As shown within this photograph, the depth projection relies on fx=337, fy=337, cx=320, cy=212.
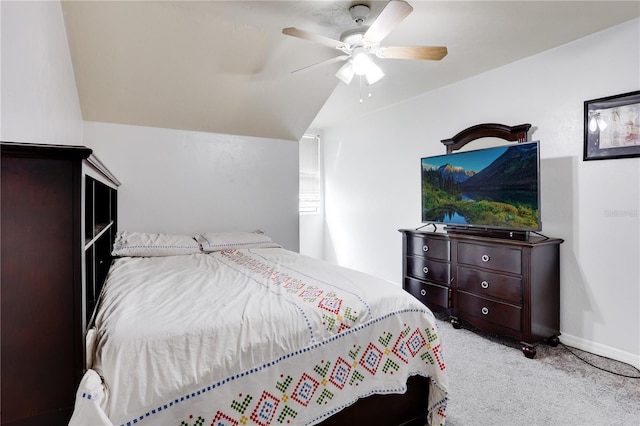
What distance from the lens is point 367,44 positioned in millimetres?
2217

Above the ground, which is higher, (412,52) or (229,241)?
(412,52)

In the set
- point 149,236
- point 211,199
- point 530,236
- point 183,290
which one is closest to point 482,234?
point 530,236

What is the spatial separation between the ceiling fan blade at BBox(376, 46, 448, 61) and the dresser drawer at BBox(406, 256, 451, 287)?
1887 mm

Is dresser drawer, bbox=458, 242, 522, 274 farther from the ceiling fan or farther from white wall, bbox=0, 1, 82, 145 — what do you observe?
white wall, bbox=0, 1, 82, 145

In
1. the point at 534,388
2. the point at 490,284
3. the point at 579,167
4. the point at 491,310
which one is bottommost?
the point at 534,388

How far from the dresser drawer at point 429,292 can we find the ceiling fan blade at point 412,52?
208 centimetres

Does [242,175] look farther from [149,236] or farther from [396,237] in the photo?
[396,237]

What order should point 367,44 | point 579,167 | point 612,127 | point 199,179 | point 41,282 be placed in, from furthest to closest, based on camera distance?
point 199,179, point 579,167, point 612,127, point 367,44, point 41,282

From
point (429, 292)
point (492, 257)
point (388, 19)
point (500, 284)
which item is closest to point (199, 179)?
point (388, 19)

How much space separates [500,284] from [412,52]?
1950mm

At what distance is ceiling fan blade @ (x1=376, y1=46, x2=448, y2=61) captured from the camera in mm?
2168

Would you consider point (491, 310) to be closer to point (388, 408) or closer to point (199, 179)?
point (388, 408)

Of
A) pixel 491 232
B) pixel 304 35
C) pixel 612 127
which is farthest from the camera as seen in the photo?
pixel 491 232

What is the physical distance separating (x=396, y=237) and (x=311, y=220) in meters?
1.69
